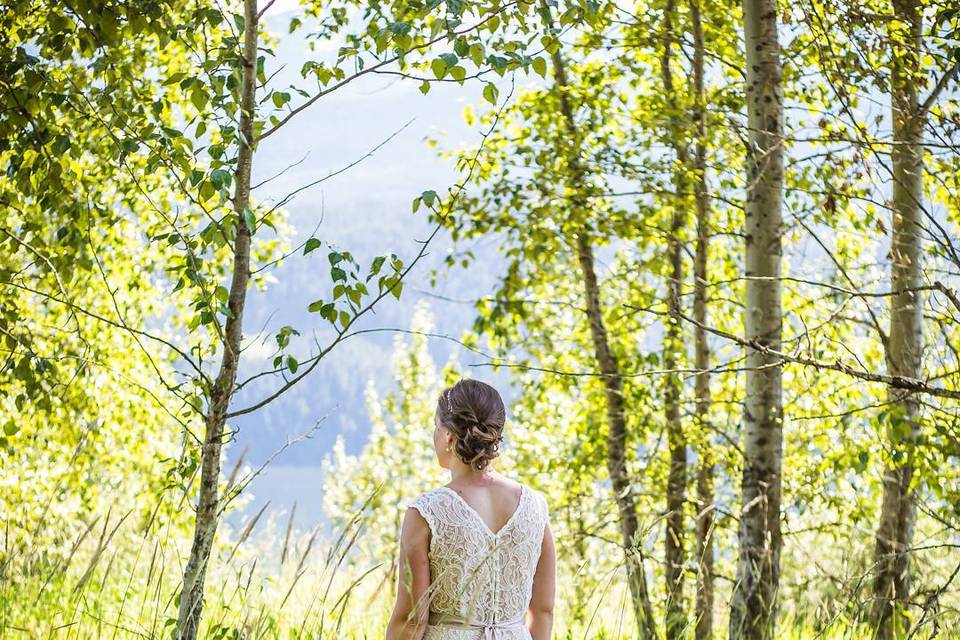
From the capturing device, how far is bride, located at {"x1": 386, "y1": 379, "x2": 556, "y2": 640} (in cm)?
289

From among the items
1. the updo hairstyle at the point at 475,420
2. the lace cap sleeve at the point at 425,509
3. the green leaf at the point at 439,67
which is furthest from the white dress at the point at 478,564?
the green leaf at the point at 439,67

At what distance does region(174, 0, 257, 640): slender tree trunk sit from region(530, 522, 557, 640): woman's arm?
3.63 ft

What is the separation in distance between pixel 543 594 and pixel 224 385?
1305 millimetres

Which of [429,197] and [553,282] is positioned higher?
[553,282]

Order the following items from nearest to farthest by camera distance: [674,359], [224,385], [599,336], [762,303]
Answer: [224,385], [762,303], [599,336], [674,359]

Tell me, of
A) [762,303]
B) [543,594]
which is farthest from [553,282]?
[543,594]

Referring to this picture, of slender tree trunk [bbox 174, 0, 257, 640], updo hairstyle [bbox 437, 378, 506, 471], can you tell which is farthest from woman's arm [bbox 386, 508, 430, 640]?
slender tree trunk [bbox 174, 0, 257, 640]

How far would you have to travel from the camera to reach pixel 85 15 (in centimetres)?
331

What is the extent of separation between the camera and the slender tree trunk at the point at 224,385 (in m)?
2.95

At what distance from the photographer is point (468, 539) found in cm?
293

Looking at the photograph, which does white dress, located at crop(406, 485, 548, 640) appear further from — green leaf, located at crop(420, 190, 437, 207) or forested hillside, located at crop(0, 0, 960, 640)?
green leaf, located at crop(420, 190, 437, 207)

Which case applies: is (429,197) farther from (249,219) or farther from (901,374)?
(901,374)

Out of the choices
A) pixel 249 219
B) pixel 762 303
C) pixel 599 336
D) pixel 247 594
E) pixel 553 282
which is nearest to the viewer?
pixel 249 219

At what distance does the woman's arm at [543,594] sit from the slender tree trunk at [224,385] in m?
1.11
